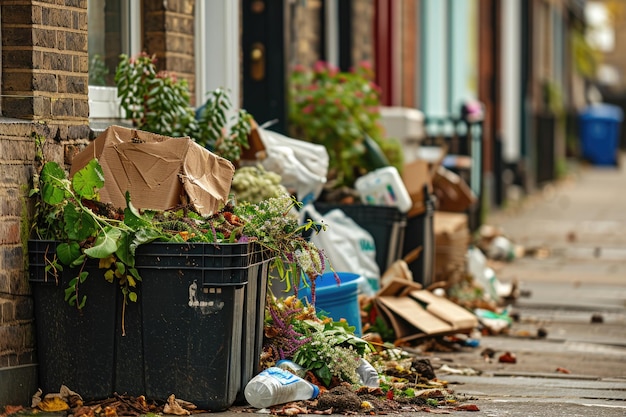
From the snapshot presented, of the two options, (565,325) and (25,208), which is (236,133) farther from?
(565,325)

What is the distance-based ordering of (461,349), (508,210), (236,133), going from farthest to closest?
(508,210)
(461,349)
(236,133)

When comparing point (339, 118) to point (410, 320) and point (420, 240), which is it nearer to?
point (420, 240)

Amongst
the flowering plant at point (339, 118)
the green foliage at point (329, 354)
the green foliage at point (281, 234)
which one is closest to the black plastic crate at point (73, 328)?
the green foliage at point (281, 234)

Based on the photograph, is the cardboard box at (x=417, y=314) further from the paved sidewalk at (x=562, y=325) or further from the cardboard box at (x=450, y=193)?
the cardboard box at (x=450, y=193)

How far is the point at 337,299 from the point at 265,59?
2992 mm

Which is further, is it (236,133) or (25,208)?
(236,133)

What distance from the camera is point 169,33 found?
6867 millimetres

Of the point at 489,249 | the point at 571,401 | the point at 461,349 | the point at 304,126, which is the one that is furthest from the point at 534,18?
the point at 571,401

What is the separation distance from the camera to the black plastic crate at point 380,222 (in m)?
7.81

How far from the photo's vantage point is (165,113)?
247 inches

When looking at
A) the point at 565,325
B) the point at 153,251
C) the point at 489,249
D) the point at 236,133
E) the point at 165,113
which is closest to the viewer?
the point at 153,251

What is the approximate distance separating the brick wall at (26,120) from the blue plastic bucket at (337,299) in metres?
1.41

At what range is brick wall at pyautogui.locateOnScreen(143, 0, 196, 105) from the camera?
682 cm

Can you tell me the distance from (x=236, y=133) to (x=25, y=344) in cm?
197
